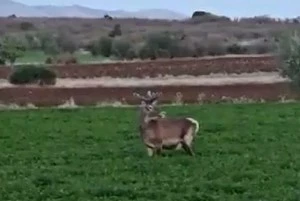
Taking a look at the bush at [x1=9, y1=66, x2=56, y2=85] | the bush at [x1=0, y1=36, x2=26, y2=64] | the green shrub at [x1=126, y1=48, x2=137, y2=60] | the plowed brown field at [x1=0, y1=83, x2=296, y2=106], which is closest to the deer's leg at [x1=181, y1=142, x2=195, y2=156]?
the plowed brown field at [x1=0, y1=83, x2=296, y2=106]

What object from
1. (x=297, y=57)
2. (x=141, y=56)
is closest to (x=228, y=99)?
(x=297, y=57)

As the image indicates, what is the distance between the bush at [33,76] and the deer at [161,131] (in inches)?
1234

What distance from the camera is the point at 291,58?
38375 mm

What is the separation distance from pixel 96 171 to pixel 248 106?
1606 cm

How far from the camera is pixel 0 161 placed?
18188 mm

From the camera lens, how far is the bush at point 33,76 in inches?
1962

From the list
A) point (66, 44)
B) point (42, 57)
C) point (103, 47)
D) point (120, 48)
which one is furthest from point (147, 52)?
point (66, 44)

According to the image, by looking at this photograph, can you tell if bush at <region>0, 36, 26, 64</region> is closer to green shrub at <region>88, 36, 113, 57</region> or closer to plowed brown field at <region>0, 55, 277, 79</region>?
plowed brown field at <region>0, 55, 277, 79</region>

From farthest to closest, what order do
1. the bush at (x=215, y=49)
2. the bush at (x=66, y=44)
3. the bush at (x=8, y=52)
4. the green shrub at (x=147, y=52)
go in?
the bush at (x=66, y=44)
the bush at (x=215, y=49)
the green shrub at (x=147, y=52)
the bush at (x=8, y=52)

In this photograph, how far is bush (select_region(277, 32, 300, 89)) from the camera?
38125 millimetres

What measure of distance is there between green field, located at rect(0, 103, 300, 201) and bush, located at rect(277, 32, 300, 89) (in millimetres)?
10948

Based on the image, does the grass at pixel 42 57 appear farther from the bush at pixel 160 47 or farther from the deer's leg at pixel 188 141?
the deer's leg at pixel 188 141

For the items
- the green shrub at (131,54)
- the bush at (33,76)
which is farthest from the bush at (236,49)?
Result: the bush at (33,76)

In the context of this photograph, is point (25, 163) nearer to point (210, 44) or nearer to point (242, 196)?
point (242, 196)
